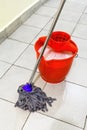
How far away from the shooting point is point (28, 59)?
1648 mm

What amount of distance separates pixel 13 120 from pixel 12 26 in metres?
1.05

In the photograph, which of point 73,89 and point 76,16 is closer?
point 73,89

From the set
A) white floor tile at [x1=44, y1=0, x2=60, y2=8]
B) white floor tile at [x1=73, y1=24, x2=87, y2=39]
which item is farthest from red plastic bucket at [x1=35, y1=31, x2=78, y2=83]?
white floor tile at [x1=44, y1=0, x2=60, y2=8]

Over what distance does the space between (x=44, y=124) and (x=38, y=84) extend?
332mm

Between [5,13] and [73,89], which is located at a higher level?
[5,13]

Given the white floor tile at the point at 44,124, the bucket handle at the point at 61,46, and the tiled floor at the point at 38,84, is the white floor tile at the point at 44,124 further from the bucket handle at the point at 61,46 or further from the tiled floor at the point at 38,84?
the bucket handle at the point at 61,46

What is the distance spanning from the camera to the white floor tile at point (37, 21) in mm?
2164

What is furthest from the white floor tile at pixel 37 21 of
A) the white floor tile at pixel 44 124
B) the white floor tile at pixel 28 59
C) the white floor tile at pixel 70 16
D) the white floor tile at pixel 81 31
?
the white floor tile at pixel 44 124

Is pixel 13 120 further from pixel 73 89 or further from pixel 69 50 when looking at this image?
pixel 69 50

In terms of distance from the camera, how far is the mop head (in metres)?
1.20

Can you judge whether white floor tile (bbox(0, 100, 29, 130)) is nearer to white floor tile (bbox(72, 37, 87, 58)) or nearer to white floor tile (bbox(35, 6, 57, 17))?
white floor tile (bbox(72, 37, 87, 58))

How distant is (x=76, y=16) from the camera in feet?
7.81

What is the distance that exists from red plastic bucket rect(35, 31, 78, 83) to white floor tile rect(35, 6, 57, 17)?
1109 millimetres

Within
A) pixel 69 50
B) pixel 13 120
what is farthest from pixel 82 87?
pixel 13 120
